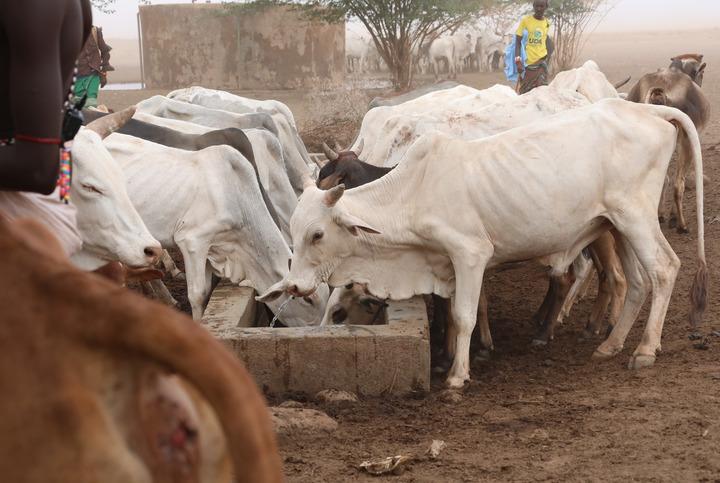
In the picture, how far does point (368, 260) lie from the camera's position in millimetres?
6273

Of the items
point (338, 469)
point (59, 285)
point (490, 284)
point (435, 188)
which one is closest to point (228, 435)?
point (59, 285)

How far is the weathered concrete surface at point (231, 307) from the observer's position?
6.18m

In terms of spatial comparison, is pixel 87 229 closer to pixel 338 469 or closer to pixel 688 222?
pixel 338 469

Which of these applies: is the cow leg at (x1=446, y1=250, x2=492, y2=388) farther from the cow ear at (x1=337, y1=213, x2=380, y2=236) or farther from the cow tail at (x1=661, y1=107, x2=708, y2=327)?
the cow tail at (x1=661, y1=107, x2=708, y2=327)

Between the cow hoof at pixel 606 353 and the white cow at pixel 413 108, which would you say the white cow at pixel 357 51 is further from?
the cow hoof at pixel 606 353

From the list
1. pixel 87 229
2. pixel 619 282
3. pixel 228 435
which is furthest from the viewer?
pixel 619 282

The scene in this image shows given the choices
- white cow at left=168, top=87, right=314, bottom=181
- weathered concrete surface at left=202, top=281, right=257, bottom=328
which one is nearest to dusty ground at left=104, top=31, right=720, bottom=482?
weathered concrete surface at left=202, top=281, right=257, bottom=328

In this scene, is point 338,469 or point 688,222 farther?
point 688,222

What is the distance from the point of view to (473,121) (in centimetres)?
827

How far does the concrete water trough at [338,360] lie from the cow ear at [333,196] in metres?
0.76

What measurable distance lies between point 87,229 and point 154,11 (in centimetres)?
2177

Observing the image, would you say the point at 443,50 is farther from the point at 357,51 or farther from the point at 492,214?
the point at 492,214

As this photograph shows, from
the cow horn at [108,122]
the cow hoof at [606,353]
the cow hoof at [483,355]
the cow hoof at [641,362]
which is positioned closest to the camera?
the cow horn at [108,122]

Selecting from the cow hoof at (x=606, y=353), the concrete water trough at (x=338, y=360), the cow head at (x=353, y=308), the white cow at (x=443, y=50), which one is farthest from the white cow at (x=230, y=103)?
the white cow at (x=443, y=50)
